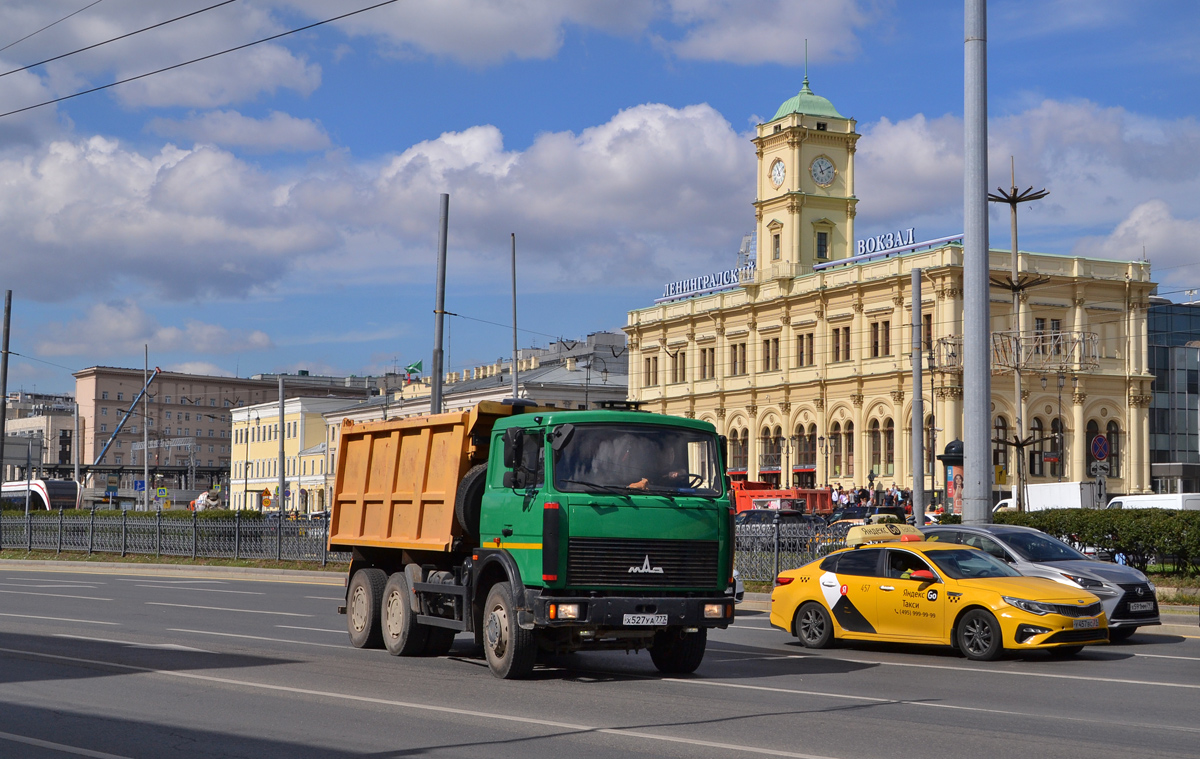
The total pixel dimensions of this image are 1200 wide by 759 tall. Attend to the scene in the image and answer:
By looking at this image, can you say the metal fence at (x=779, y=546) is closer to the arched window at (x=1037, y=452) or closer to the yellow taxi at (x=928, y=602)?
Result: the yellow taxi at (x=928, y=602)

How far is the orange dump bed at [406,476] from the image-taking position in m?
14.7

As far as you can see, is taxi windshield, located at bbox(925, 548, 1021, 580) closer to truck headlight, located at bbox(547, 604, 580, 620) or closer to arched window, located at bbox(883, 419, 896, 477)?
truck headlight, located at bbox(547, 604, 580, 620)

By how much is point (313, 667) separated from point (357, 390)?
15808 centimetres

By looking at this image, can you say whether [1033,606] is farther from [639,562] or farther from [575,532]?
[575,532]

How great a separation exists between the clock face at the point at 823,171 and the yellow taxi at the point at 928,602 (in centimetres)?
7250

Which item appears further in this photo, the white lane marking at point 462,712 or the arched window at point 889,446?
the arched window at point 889,446

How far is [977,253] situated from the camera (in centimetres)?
2170

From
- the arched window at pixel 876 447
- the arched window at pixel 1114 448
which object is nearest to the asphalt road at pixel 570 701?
the arched window at pixel 876 447

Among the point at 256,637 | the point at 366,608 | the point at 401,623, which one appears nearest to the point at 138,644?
the point at 256,637

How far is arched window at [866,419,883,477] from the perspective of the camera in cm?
7981

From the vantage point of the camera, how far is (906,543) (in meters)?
17.1

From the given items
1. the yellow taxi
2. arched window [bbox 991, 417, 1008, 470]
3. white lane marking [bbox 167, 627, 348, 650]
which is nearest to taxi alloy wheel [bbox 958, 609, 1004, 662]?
the yellow taxi

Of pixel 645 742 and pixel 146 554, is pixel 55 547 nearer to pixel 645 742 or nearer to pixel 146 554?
pixel 146 554

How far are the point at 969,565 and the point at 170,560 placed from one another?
29.3 metres
